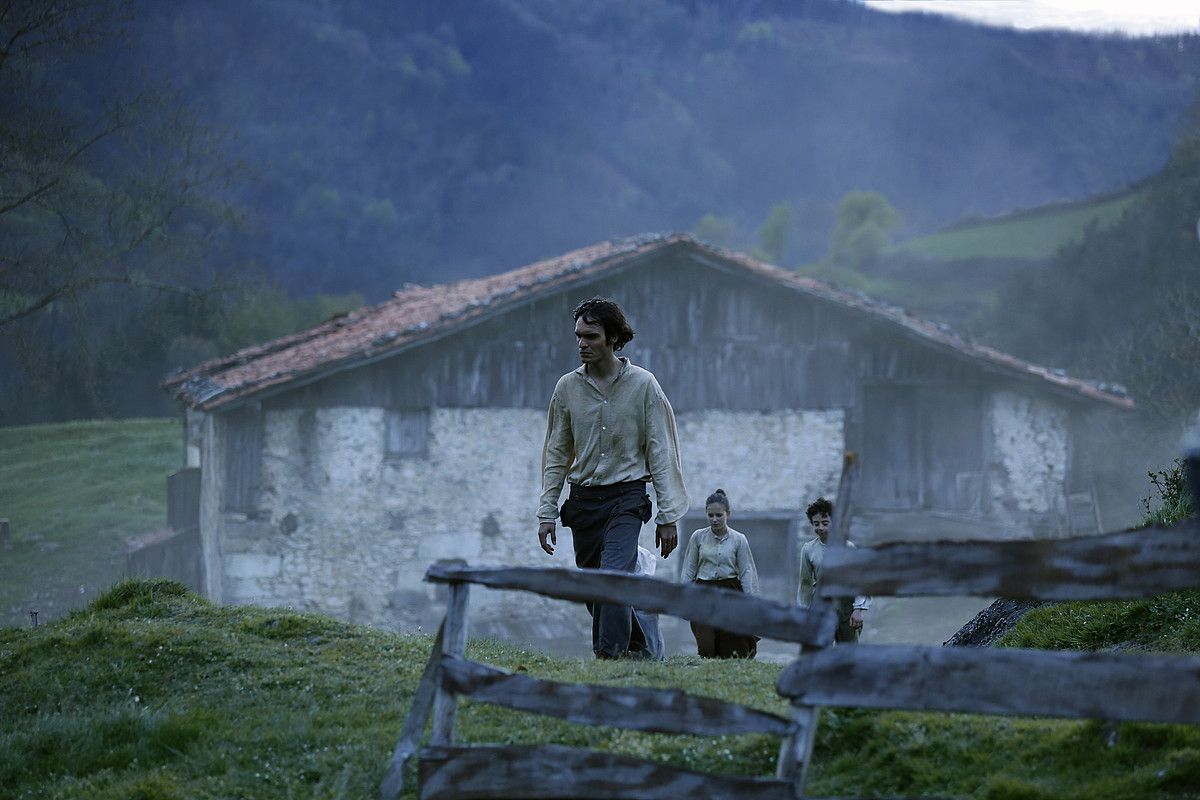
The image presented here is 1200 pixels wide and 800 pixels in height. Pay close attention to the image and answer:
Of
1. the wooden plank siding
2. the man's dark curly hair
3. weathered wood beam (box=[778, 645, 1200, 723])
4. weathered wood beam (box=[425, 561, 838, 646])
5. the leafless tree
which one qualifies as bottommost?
weathered wood beam (box=[778, 645, 1200, 723])

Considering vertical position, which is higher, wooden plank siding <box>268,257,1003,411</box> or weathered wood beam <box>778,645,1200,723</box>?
wooden plank siding <box>268,257,1003,411</box>

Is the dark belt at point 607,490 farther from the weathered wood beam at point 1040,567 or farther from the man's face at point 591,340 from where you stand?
the weathered wood beam at point 1040,567

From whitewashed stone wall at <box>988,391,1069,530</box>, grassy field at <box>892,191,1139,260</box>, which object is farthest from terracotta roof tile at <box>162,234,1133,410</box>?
grassy field at <box>892,191,1139,260</box>

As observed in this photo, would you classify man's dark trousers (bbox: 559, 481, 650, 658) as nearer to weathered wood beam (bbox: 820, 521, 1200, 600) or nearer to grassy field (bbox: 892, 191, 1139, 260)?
weathered wood beam (bbox: 820, 521, 1200, 600)

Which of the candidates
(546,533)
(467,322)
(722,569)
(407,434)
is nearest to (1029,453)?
(467,322)

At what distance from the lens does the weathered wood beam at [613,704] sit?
165 inches

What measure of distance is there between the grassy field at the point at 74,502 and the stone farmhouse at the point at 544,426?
110 inches

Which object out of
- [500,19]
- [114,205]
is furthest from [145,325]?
[500,19]

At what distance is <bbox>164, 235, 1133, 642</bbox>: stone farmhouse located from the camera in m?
17.8

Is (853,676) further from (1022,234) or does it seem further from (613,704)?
(1022,234)

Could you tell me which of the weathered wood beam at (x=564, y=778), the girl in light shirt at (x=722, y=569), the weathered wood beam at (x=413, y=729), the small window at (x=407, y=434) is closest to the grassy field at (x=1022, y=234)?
the small window at (x=407, y=434)

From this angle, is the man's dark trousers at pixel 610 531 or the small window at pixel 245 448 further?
the small window at pixel 245 448

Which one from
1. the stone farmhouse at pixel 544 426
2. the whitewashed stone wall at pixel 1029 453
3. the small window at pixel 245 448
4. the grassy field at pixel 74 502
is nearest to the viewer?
the small window at pixel 245 448

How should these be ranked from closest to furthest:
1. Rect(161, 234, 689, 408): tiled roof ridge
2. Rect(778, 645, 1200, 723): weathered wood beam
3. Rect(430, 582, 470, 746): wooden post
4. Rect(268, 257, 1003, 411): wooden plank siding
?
1. Rect(778, 645, 1200, 723): weathered wood beam
2. Rect(430, 582, 470, 746): wooden post
3. Rect(161, 234, 689, 408): tiled roof ridge
4. Rect(268, 257, 1003, 411): wooden plank siding
